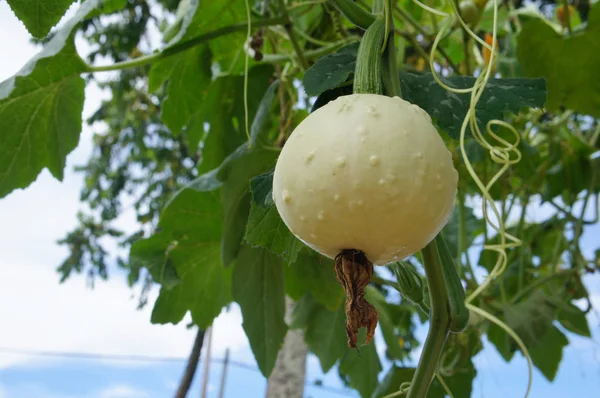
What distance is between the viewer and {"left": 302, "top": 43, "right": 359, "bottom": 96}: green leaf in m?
0.52

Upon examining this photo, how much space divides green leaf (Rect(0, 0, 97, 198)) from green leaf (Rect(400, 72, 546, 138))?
1.51ft

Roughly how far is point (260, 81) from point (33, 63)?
401 mm

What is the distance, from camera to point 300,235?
1.32ft

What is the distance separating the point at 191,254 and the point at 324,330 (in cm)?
29

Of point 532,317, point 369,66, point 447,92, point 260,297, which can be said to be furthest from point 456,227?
point 369,66

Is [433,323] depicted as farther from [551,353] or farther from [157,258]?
[551,353]

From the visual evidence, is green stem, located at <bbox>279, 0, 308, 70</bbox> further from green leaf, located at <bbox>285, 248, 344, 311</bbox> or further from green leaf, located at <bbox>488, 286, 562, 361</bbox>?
green leaf, located at <bbox>488, 286, 562, 361</bbox>

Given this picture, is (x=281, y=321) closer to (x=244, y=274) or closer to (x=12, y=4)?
(x=244, y=274)

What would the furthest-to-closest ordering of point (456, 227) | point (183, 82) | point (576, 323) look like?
1. point (576, 323)
2. point (456, 227)
3. point (183, 82)

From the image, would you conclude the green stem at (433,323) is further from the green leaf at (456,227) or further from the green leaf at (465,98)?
the green leaf at (456,227)

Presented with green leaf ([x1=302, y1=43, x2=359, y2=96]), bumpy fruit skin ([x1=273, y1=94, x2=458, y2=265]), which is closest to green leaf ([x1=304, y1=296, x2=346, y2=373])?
green leaf ([x1=302, y1=43, x2=359, y2=96])

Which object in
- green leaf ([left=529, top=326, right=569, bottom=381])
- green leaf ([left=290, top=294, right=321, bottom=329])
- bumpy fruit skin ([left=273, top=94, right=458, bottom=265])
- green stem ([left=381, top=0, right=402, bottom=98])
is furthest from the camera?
green leaf ([left=529, top=326, right=569, bottom=381])

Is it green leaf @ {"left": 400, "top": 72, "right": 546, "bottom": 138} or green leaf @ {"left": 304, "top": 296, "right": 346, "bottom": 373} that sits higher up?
green leaf @ {"left": 400, "top": 72, "right": 546, "bottom": 138}

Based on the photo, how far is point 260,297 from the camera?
924 millimetres
